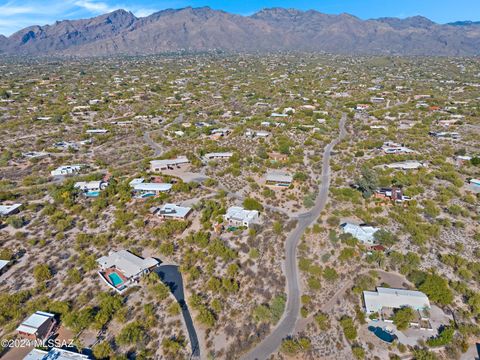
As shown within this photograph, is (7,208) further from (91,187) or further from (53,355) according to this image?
(53,355)

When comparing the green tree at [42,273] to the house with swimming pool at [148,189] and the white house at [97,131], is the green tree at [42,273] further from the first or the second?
the white house at [97,131]

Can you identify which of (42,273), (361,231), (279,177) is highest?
(279,177)

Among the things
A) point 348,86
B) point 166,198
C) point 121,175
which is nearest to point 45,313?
point 166,198

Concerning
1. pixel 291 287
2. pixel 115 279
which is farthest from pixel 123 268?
pixel 291 287

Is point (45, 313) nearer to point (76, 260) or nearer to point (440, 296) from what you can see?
point (76, 260)

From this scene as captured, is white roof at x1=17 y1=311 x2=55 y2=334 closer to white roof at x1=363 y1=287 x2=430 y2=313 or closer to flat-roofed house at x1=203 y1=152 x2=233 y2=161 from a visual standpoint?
white roof at x1=363 y1=287 x2=430 y2=313

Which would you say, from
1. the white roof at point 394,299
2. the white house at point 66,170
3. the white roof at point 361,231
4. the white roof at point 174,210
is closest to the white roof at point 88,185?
the white house at point 66,170
